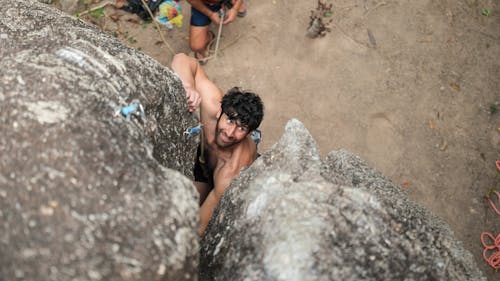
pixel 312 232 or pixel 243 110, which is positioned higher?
pixel 312 232

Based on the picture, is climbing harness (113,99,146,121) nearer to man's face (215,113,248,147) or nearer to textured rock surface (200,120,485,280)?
textured rock surface (200,120,485,280)

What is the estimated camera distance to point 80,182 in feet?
5.19

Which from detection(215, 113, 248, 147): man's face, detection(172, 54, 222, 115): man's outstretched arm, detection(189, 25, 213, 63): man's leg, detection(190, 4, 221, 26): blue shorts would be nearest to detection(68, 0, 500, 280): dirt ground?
detection(189, 25, 213, 63): man's leg

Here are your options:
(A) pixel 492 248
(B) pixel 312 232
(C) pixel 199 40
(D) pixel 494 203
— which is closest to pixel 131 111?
(B) pixel 312 232

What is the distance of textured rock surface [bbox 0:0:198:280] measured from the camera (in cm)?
149

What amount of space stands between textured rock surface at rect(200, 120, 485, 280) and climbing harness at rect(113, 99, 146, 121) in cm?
61

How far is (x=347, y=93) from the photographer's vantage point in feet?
17.6

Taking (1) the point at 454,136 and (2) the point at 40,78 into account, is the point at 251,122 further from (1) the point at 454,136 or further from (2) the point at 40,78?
(1) the point at 454,136

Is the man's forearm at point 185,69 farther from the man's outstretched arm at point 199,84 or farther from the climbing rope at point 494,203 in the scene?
the climbing rope at point 494,203

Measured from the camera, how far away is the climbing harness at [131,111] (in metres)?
1.87

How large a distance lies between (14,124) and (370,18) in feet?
16.3

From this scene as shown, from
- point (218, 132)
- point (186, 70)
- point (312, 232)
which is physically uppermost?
point (312, 232)

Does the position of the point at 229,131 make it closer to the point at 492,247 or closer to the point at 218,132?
the point at 218,132

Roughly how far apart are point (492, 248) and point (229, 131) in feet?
10.4
